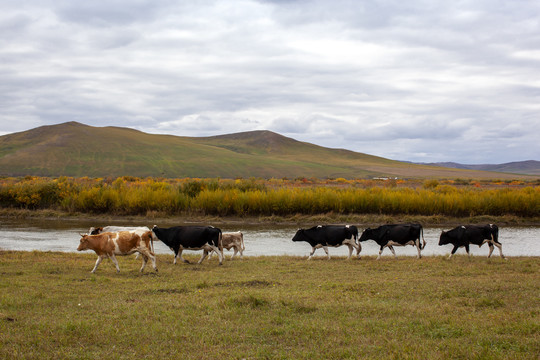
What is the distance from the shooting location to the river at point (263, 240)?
21.6m

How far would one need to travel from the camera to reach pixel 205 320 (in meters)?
8.37

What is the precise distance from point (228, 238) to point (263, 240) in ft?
26.5

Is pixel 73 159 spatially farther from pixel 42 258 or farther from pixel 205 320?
pixel 205 320

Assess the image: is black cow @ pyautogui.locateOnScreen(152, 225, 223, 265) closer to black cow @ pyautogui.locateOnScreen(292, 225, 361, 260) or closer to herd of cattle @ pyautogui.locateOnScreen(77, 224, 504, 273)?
herd of cattle @ pyautogui.locateOnScreen(77, 224, 504, 273)

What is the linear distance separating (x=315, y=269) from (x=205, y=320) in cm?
662

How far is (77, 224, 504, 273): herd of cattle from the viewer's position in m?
13.9

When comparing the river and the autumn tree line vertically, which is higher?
the autumn tree line

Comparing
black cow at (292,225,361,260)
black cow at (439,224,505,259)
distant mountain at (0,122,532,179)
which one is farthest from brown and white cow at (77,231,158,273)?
distant mountain at (0,122,532,179)

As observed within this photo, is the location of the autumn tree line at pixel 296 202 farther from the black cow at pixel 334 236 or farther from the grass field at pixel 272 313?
the grass field at pixel 272 313

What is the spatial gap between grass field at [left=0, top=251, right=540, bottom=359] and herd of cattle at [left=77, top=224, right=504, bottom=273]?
82 centimetres

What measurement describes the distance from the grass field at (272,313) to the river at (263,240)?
7092 mm

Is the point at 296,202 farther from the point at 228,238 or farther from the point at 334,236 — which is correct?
the point at 334,236

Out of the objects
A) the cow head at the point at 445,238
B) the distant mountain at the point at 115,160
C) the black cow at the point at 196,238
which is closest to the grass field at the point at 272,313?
the black cow at the point at 196,238

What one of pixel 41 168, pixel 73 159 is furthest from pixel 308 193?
pixel 73 159
